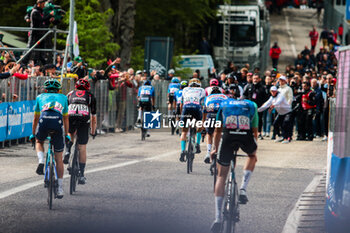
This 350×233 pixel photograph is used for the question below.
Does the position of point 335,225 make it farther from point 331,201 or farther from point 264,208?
point 264,208

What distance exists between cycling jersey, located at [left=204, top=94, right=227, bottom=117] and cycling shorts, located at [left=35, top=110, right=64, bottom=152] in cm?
457

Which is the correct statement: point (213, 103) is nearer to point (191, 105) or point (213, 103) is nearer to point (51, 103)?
point (191, 105)

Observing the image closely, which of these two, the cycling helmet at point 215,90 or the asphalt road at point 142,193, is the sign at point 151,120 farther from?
the cycling helmet at point 215,90

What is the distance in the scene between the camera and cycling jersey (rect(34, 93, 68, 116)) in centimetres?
1091

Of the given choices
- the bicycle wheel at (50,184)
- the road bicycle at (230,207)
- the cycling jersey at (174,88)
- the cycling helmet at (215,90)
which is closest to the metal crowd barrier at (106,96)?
the cycling jersey at (174,88)

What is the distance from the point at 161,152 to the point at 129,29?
14.9 meters

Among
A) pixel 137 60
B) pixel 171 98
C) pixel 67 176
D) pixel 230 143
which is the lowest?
pixel 67 176

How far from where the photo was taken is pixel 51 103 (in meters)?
10.9

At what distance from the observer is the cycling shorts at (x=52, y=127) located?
10.9 meters

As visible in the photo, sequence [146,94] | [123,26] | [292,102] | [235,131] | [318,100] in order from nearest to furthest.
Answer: [235,131] < [146,94] < [318,100] < [292,102] < [123,26]

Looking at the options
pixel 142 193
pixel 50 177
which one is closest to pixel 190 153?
pixel 142 193

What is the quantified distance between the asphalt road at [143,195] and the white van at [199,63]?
19.5 metres

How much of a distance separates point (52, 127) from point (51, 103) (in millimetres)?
332

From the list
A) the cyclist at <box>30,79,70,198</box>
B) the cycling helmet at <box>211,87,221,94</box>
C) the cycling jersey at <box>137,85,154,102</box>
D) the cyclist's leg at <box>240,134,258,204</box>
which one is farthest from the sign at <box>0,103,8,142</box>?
the cyclist's leg at <box>240,134,258,204</box>
